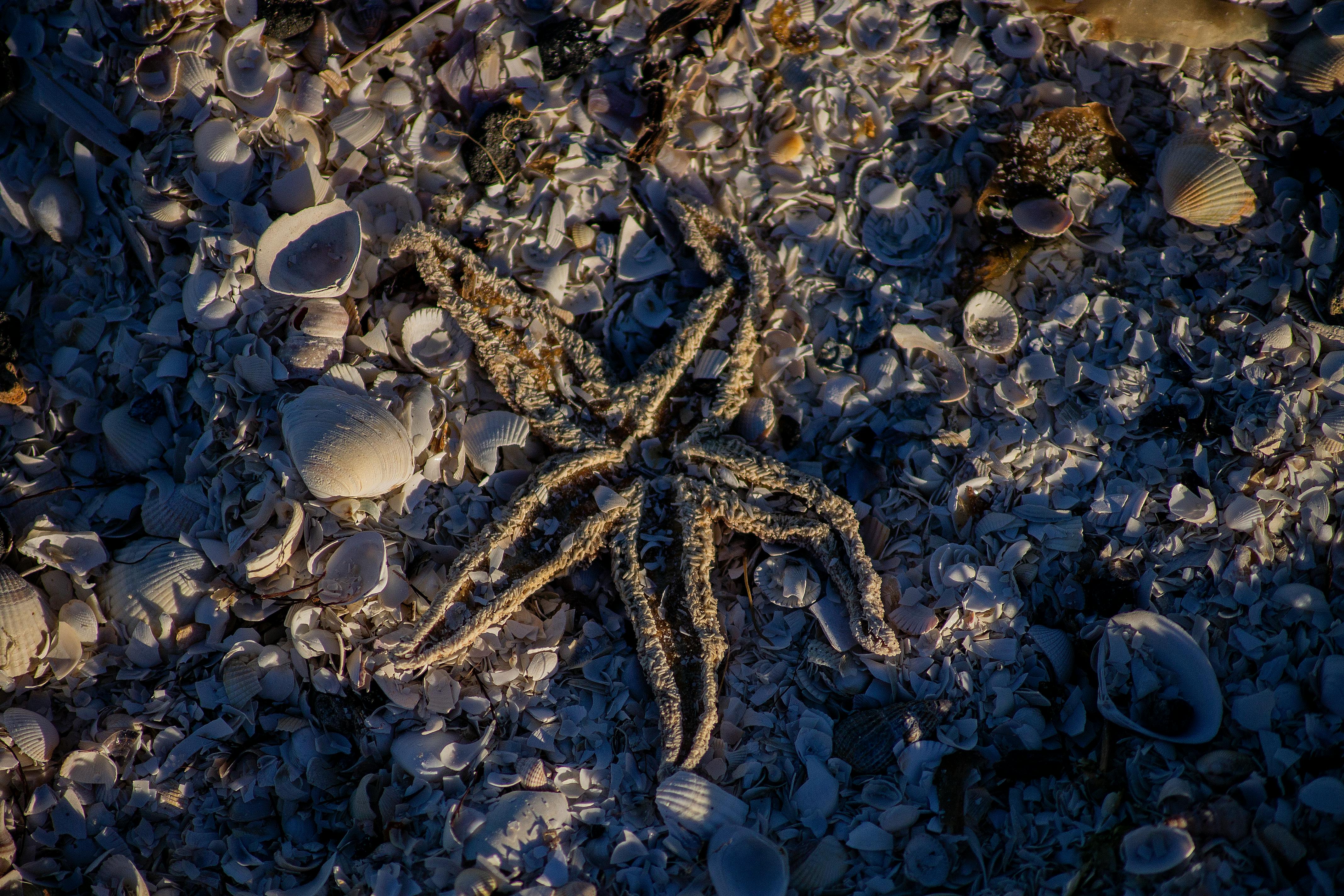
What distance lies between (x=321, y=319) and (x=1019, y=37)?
9.11ft

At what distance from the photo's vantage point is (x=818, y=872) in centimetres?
227

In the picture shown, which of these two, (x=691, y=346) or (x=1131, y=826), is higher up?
(x=691, y=346)

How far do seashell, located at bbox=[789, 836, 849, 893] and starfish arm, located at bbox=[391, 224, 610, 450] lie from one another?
58.0 inches

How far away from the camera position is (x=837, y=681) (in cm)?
249

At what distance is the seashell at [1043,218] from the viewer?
2.60 metres

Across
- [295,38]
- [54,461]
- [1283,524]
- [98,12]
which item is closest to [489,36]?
[295,38]

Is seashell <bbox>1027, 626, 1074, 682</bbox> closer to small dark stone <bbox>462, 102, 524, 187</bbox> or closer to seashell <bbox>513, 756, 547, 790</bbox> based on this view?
seashell <bbox>513, 756, 547, 790</bbox>

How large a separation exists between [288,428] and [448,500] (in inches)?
21.8

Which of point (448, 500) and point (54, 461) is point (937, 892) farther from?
point (54, 461)

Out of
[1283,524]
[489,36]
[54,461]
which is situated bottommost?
[1283,524]

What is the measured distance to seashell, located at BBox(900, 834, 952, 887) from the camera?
2.23m

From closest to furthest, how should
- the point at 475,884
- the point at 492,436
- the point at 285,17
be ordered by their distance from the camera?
1. the point at 475,884
2. the point at 492,436
3. the point at 285,17

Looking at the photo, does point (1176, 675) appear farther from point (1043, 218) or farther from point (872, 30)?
point (872, 30)

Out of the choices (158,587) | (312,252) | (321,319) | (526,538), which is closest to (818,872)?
(526,538)
